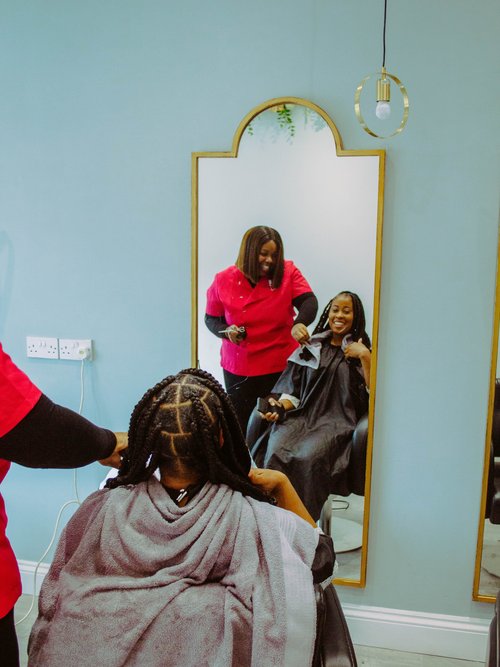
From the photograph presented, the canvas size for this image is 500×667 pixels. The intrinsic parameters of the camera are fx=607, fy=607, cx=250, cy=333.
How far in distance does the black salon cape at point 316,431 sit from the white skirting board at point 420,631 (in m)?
0.45

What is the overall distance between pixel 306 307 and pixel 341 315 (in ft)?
0.39

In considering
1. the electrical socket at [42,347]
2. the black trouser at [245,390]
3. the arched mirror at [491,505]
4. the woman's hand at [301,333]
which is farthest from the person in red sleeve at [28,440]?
the arched mirror at [491,505]

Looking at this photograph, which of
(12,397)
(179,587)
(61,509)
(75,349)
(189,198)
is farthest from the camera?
(61,509)

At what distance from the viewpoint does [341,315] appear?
1.98 metres

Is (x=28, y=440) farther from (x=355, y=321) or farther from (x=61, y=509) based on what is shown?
(x=61, y=509)

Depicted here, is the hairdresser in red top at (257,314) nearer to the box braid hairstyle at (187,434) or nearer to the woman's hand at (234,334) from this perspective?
the woman's hand at (234,334)

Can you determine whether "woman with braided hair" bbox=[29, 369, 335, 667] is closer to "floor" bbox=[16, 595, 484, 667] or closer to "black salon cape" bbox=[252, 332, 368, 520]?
"black salon cape" bbox=[252, 332, 368, 520]

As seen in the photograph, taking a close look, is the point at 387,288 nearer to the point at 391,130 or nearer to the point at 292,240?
the point at 292,240

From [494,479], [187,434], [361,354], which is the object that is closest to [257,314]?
[361,354]

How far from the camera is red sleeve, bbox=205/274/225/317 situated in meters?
2.07

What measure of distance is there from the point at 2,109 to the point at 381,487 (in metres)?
1.89

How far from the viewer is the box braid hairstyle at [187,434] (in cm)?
127

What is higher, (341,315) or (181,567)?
(341,315)

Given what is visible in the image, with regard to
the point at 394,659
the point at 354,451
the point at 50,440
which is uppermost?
the point at 50,440
